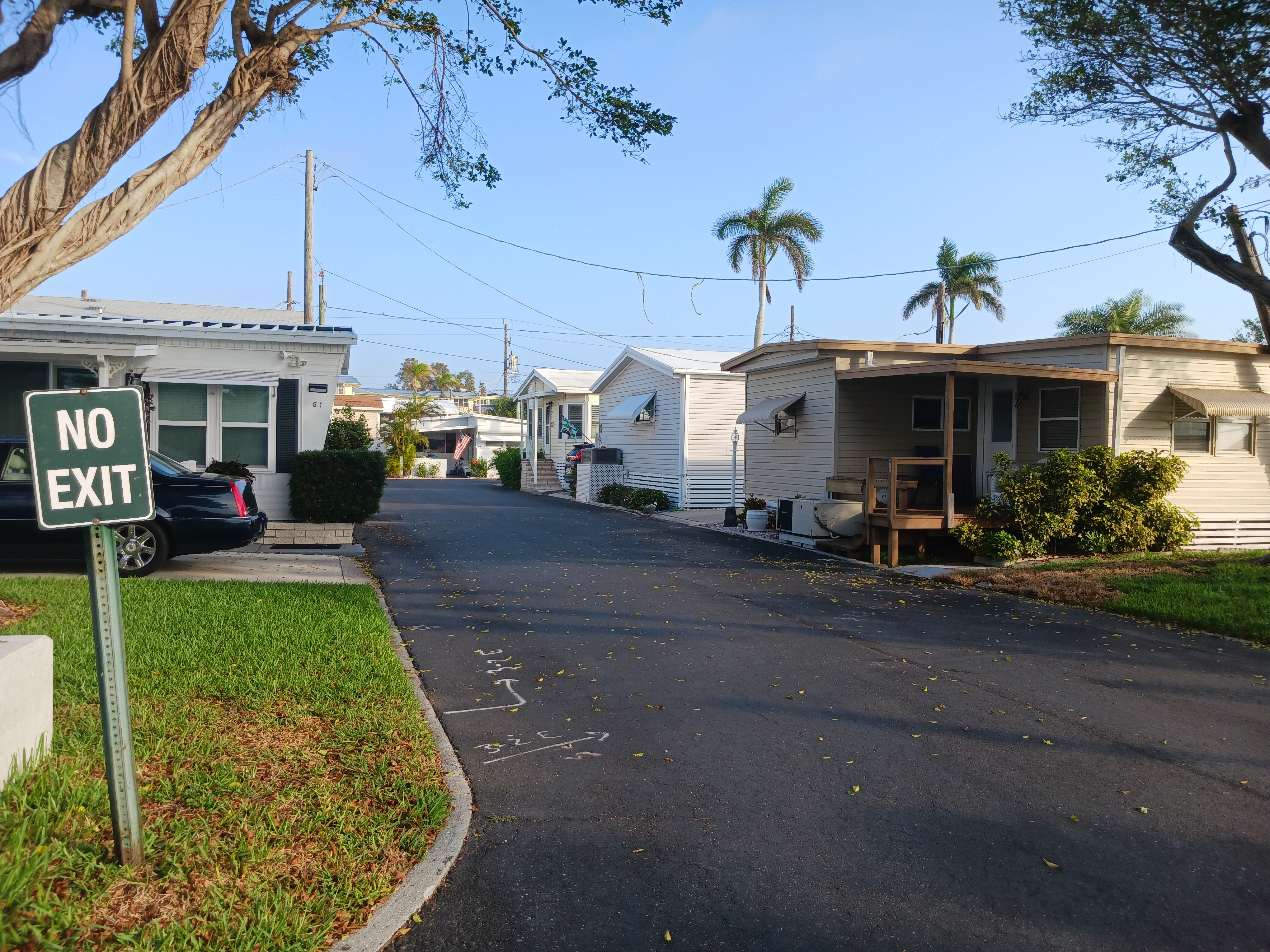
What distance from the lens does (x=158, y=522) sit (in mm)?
10383

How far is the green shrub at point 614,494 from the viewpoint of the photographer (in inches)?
987

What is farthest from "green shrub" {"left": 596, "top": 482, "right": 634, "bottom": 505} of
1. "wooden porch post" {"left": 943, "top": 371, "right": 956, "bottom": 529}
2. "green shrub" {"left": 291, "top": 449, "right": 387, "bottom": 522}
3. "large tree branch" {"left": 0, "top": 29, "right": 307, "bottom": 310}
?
"large tree branch" {"left": 0, "top": 29, "right": 307, "bottom": 310}

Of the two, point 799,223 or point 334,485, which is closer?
point 334,485

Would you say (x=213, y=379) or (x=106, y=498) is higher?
(x=213, y=379)

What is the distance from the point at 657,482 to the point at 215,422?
1287 cm

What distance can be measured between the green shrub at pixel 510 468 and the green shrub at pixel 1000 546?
21872 mm

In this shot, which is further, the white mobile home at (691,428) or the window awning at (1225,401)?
the white mobile home at (691,428)

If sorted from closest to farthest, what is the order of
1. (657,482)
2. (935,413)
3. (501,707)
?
1. (501,707)
2. (935,413)
3. (657,482)

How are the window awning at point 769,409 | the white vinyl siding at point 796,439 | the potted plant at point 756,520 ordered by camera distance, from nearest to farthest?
1. the white vinyl siding at point 796,439
2. the window awning at point 769,409
3. the potted plant at point 756,520

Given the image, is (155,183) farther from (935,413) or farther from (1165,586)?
(935,413)

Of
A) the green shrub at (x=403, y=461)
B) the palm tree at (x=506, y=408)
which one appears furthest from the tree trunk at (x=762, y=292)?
the palm tree at (x=506, y=408)

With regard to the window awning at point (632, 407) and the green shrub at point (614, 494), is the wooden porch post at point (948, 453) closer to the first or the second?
the green shrub at point (614, 494)

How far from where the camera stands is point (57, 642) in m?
6.59

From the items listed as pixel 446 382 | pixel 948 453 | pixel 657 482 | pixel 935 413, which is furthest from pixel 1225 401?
pixel 446 382
